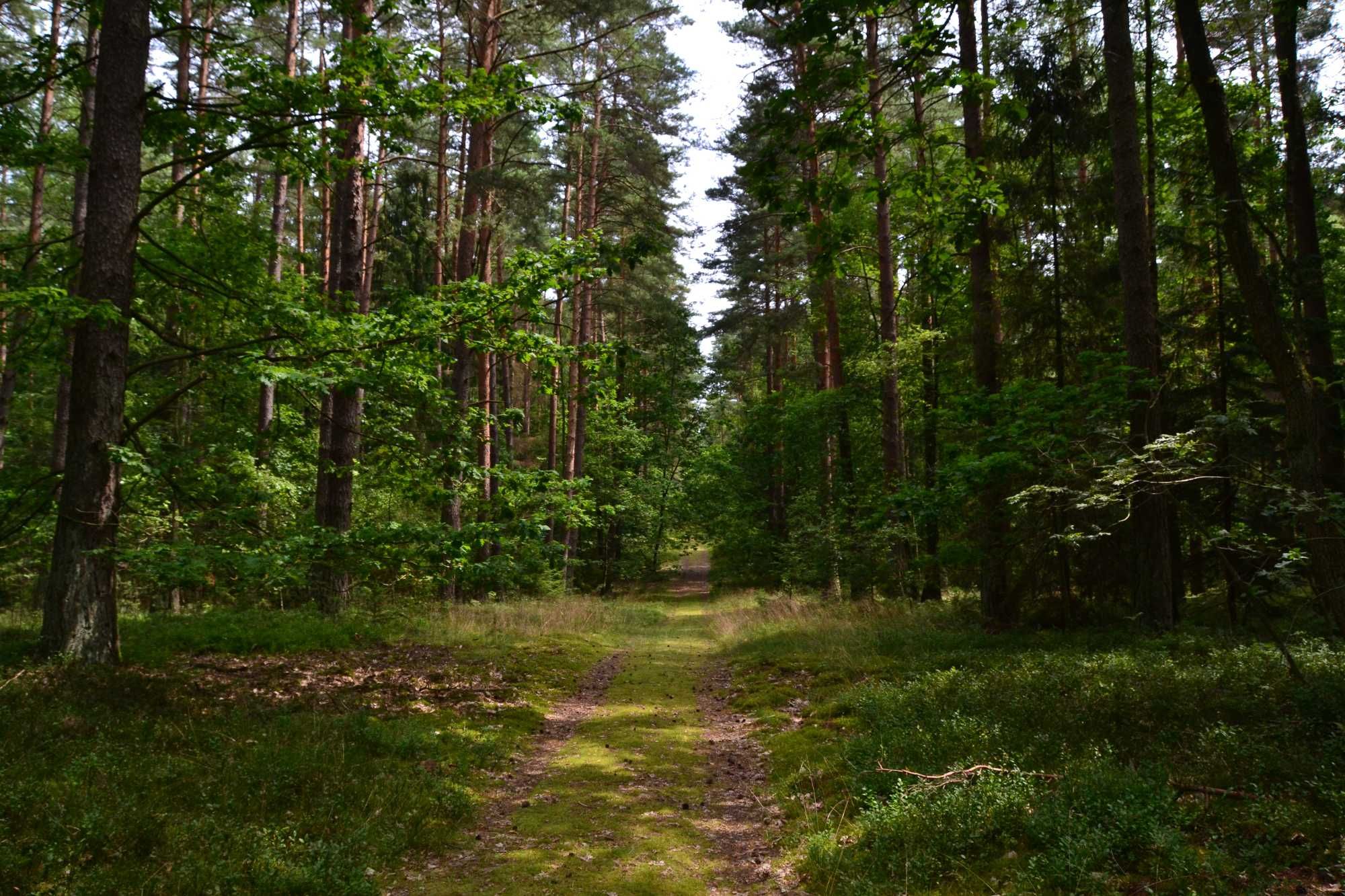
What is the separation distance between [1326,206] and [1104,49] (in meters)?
13.8

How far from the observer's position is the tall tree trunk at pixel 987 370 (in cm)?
1136

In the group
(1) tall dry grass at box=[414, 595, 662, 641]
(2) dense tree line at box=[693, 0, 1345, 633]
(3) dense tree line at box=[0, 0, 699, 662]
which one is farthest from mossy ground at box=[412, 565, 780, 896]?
(1) tall dry grass at box=[414, 595, 662, 641]

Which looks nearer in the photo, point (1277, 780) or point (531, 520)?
point (1277, 780)

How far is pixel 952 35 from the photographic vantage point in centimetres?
463

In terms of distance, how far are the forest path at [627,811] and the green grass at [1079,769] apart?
16.1 inches

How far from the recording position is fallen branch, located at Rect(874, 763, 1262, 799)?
4297 mm

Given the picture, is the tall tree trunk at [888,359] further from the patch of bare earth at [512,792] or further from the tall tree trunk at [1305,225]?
the patch of bare earth at [512,792]

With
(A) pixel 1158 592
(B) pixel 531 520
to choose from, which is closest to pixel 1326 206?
(A) pixel 1158 592

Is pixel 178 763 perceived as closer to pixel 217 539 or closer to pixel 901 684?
pixel 217 539

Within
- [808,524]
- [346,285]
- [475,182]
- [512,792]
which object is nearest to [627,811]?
[512,792]

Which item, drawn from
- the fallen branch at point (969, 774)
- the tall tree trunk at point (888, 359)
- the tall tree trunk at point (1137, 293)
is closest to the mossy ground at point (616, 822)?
the fallen branch at point (969, 774)

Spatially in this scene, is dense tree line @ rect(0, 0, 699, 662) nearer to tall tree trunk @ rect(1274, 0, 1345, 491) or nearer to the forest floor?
the forest floor

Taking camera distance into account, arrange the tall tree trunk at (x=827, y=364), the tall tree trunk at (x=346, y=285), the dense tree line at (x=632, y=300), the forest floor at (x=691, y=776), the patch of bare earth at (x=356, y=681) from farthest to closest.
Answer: the tall tree trunk at (x=827, y=364) < the tall tree trunk at (x=346, y=285) < the patch of bare earth at (x=356, y=681) < the dense tree line at (x=632, y=300) < the forest floor at (x=691, y=776)

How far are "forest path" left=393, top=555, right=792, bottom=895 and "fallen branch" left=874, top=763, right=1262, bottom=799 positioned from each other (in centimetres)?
120
